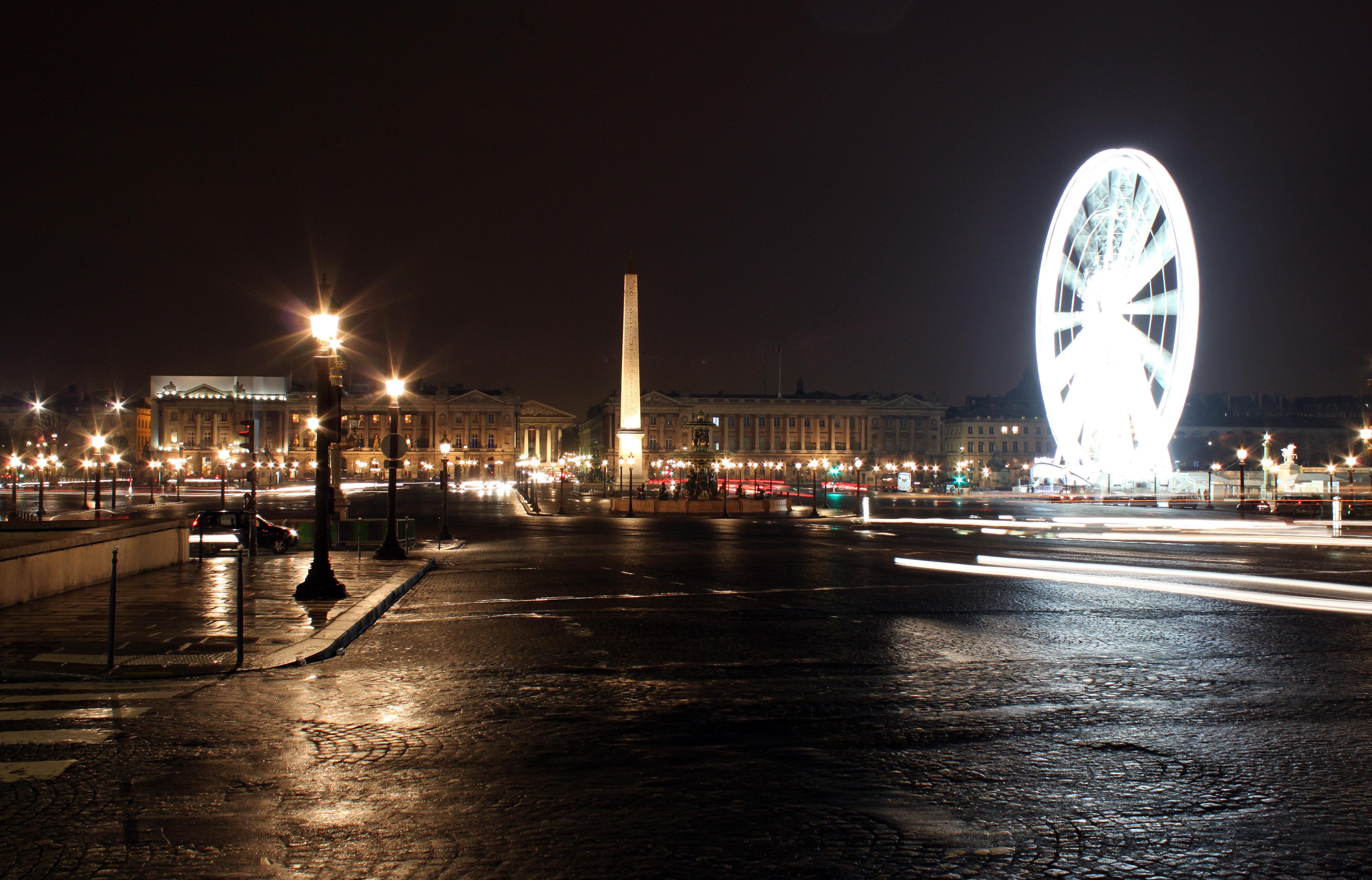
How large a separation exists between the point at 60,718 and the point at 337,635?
3.75 metres

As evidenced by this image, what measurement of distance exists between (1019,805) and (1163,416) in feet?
140

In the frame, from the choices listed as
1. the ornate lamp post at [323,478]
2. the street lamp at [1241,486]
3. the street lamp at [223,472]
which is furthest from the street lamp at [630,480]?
the ornate lamp post at [323,478]

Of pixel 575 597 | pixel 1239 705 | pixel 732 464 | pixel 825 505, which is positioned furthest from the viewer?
pixel 732 464

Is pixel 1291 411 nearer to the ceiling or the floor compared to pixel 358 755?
nearer to the ceiling

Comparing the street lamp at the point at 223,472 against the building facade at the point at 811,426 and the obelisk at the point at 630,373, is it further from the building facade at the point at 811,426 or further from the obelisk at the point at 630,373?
the building facade at the point at 811,426

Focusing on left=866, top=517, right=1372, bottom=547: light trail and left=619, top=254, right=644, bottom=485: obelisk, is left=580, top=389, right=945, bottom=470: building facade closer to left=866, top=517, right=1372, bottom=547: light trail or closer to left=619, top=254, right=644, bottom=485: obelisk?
left=619, top=254, right=644, bottom=485: obelisk

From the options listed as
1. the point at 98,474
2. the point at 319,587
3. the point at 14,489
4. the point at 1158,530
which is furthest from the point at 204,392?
the point at 319,587

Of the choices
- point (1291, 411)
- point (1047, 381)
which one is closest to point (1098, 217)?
point (1047, 381)

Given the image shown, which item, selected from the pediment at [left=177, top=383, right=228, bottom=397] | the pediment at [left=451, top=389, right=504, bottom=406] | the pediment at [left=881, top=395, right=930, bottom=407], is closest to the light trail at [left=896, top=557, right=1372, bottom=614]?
the pediment at [left=881, top=395, right=930, bottom=407]

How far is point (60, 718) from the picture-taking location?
7.89 metres

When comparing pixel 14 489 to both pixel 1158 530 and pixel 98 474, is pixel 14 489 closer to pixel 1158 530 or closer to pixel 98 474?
pixel 98 474

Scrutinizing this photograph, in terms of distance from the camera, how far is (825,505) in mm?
60812

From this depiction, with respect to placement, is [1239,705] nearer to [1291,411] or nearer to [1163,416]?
[1163,416]

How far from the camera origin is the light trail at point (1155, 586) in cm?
1456
